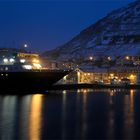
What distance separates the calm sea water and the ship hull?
42.0 ft

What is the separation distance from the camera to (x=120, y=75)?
126438 mm

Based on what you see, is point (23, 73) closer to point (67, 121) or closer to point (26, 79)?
point (26, 79)

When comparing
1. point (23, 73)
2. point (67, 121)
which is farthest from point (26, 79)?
Answer: point (67, 121)

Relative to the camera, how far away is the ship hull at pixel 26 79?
6041cm

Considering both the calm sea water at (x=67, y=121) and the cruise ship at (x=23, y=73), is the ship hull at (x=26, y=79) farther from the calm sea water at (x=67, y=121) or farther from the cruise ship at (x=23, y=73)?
the calm sea water at (x=67, y=121)

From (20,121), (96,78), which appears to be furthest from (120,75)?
(20,121)

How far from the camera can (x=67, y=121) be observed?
34.4m

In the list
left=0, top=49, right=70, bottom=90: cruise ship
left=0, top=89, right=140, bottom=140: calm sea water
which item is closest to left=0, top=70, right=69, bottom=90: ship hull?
left=0, top=49, right=70, bottom=90: cruise ship

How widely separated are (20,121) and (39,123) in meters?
1.68

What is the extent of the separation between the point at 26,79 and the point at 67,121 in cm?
2723

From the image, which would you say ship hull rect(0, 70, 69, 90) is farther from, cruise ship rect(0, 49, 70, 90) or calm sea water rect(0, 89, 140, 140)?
calm sea water rect(0, 89, 140, 140)

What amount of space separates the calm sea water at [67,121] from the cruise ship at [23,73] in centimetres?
1297

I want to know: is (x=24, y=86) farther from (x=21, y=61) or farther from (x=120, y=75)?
(x=120, y=75)

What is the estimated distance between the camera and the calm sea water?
96.2 feet
